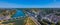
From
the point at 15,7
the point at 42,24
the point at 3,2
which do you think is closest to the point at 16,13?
the point at 15,7

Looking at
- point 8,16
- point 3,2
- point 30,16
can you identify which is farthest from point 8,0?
point 30,16

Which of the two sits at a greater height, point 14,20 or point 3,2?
point 3,2

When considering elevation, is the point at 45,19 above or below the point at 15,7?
below

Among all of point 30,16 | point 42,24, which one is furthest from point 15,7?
point 42,24

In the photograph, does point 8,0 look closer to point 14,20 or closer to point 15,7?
point 15,7

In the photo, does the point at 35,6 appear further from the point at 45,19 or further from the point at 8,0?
the point at 8,0

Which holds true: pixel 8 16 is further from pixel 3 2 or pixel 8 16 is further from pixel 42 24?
pixel 42 24

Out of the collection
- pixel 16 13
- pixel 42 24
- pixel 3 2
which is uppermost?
pixel 3 2
